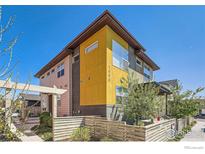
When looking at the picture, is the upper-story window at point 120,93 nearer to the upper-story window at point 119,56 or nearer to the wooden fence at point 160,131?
the upper-story window at point 119,56

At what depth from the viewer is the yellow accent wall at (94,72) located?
7152mm

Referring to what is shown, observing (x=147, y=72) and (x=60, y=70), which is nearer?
(x=60, y=70)

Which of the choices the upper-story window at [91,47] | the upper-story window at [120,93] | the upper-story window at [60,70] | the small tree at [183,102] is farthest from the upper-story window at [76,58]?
the small tree at [183,102]

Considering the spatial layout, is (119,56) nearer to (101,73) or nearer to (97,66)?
(97,66)

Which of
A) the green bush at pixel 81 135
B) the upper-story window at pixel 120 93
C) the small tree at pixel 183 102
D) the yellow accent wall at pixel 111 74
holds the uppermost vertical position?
the yellow accent wall at pixel 111 74

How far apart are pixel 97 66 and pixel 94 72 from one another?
0.35 meters

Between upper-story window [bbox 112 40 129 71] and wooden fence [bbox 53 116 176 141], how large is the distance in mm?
2671

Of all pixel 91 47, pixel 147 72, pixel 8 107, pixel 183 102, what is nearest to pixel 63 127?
pixel 91 47

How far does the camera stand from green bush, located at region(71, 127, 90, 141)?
589cm

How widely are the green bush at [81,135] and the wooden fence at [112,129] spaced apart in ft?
0.72

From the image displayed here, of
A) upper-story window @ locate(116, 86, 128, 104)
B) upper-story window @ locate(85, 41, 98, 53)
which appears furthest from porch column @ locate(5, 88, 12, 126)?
upper-story window @ locate(85, 41, 98, 53)

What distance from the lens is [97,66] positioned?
7.49 metres
